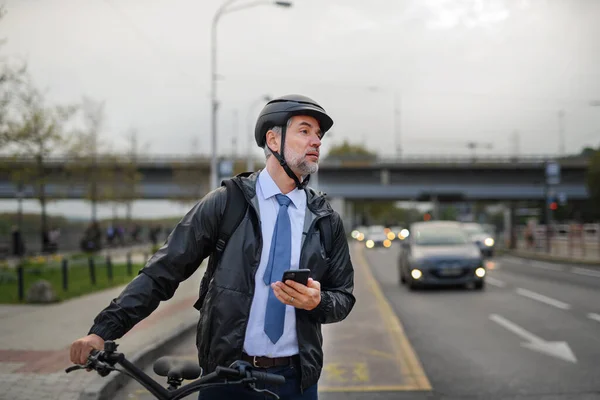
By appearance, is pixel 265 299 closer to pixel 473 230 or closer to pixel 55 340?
pixel 55 340

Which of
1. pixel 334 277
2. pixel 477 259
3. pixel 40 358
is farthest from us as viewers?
pixel 477 259

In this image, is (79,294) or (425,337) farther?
(79,294)

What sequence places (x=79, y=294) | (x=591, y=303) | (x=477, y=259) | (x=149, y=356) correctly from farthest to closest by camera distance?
(x=477, y=259) → (x=79, y=294) → (x=591, y=303) → (x=149, y=356)

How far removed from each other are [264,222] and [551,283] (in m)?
16.4

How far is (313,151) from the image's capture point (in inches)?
109

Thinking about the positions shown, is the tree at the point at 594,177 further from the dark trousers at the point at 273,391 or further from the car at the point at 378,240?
the dark trousers at the point at 273,391

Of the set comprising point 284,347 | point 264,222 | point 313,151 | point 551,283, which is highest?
point 313,151

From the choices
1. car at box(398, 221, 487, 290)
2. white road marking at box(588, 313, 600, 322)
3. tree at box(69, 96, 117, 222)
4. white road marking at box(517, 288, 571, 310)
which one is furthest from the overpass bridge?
white road marking at box(588, 313, 600, 322)

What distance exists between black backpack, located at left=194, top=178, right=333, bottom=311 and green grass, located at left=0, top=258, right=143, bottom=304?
11372 millimetres

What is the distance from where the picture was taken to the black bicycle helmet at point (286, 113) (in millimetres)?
2744

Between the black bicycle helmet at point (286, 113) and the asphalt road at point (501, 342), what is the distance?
377 centimetres

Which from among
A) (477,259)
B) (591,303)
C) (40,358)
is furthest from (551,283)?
(40,358)

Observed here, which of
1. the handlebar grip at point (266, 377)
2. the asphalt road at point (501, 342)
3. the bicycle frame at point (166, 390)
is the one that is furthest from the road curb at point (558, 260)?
the bicycle frame at point (166, 390)

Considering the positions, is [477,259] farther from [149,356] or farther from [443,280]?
[149,356]
